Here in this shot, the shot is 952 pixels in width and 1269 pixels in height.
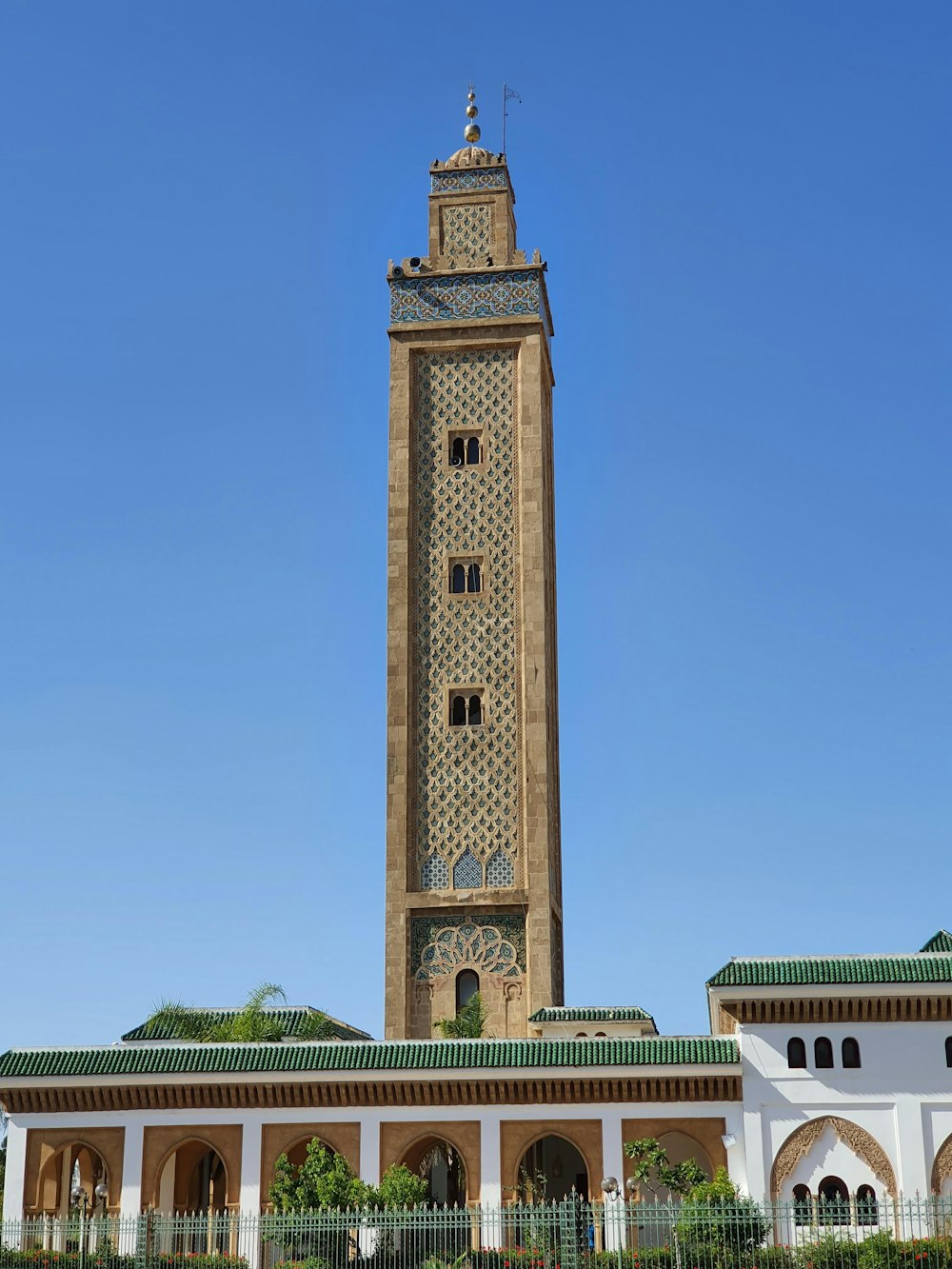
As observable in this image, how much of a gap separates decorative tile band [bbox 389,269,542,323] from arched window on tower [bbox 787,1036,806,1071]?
1513 cm

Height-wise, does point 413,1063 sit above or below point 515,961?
below

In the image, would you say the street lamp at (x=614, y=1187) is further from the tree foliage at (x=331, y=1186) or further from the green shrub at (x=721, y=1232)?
the tree foliage at (x=331, y=1186)

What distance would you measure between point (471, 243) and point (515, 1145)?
17.5m

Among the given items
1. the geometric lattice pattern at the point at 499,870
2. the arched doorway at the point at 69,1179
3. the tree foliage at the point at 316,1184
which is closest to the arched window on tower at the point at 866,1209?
the tree foliage at the point at 316,1184

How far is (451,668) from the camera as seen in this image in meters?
30.7

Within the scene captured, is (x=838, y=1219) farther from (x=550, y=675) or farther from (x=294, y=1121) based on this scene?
(x=550, y=675)

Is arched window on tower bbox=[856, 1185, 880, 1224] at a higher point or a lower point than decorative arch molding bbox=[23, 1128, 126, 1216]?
lower

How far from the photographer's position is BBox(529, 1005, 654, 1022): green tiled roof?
2725 cm

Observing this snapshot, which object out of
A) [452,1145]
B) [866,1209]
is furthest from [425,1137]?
[866,1209]

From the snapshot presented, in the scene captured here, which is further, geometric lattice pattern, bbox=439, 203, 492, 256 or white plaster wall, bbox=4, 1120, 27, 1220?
geometric lattice pattern, bbox=439, 203, 492, 256

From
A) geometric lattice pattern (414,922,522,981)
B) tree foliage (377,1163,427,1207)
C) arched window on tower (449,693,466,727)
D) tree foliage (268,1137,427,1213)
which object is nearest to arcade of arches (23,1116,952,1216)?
tree foliage (268,1137,427,1213)

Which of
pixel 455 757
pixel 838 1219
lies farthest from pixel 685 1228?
pixel 455 757

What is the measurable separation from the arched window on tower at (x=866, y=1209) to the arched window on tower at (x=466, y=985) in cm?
808

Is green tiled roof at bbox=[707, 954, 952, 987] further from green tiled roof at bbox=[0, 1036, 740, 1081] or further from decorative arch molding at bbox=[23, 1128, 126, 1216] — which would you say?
decorative arch molding at bbox=[23, 1128, 126, 1216]
